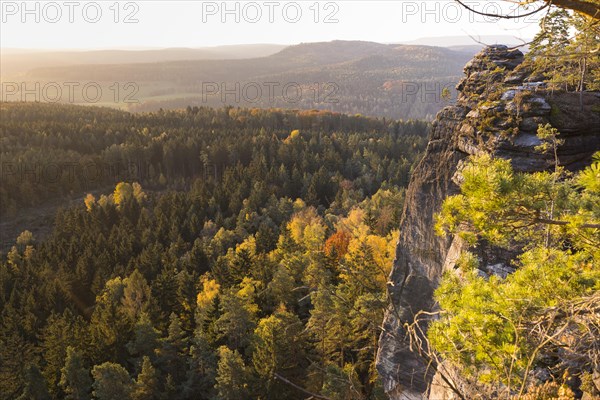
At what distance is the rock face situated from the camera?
72.6 ft

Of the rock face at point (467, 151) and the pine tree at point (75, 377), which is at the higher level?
the rock face at point (467, 151)

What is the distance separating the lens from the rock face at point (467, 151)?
871 inches

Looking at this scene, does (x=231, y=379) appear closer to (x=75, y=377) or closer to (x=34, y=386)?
(x=75, y=377)

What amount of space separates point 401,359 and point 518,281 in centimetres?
2321

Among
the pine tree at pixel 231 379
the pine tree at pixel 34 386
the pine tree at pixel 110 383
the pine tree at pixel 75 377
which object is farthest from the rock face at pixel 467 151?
the pine tree at pixel 34 386

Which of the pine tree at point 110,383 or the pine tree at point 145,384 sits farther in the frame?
the pine tree at point 145,384

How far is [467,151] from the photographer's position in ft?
87.2

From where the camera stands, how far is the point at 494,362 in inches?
279

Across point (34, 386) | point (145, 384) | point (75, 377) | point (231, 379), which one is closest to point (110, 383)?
point (145, 384)

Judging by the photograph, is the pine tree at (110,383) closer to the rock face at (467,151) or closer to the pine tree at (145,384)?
the pine tree at (145,384)

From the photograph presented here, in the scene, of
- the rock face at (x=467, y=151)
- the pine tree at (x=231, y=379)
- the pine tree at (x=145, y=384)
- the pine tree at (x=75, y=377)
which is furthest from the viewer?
the pine tree at (x=75, y=377)

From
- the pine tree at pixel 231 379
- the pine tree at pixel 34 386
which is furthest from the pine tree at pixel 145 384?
the pine tree at pixel 34 386

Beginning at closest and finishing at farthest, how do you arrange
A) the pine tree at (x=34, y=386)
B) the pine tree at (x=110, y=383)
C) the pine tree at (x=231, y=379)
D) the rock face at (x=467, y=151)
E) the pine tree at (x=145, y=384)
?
the rock face at (x=467, y=151) → the pine tree at (x=110, y=383) → the pine tree at (x=231, y=379) → the pine tree at (x=145, y=384) → the pine tree at (x=34, y=386)

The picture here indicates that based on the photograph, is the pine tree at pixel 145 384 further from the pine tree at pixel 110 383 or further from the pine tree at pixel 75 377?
the pine tree at pixel 75 377
